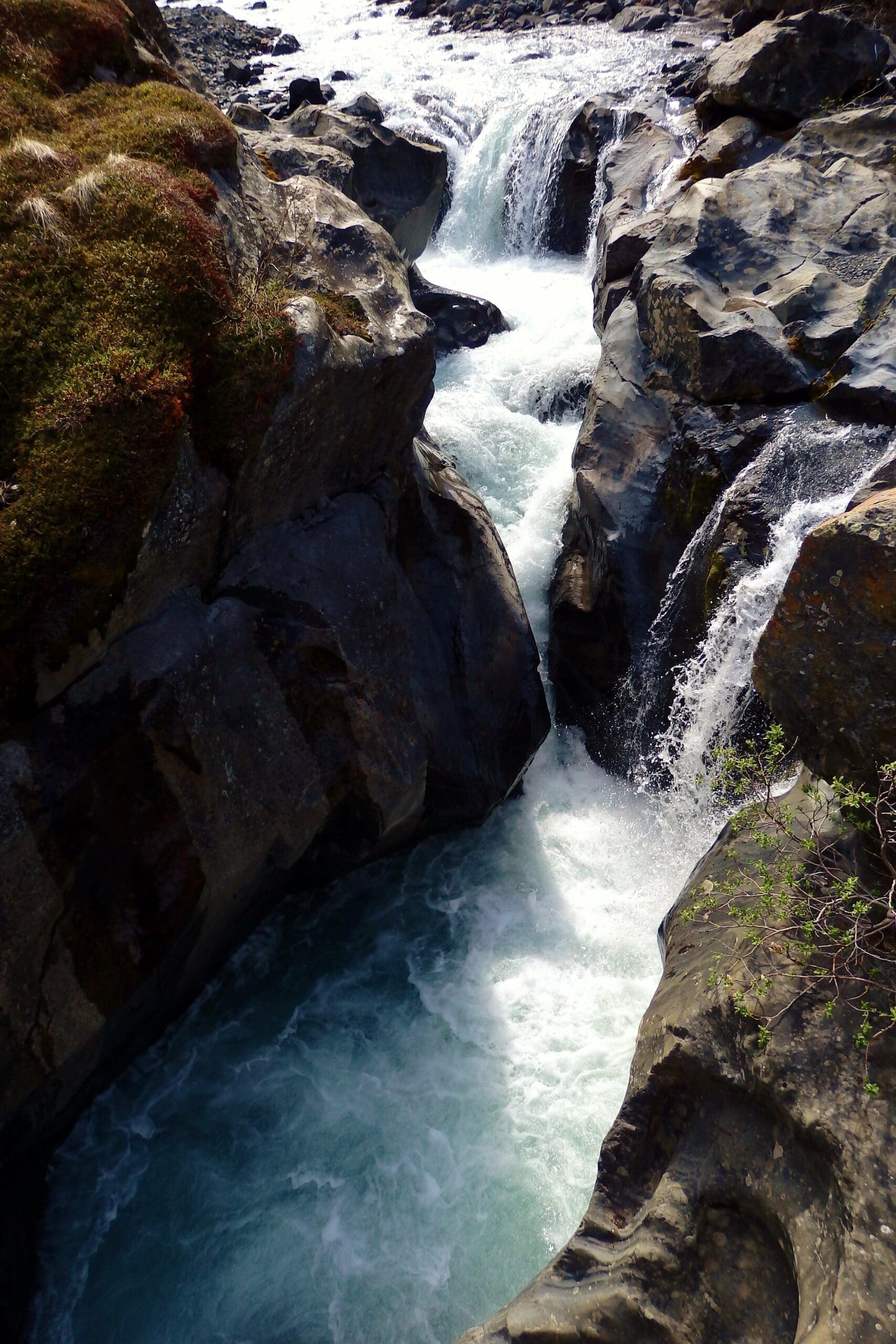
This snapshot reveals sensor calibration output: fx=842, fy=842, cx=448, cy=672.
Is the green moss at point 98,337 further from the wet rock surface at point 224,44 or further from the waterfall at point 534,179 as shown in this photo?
the wet rock surface at point 224,44

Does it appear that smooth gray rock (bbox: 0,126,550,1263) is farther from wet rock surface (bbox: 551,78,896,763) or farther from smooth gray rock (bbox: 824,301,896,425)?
smooth gray rock (bbox: 824,301,896,425)

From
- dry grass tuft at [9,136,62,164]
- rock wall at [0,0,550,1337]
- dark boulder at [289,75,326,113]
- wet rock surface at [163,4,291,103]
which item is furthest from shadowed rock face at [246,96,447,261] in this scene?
wet rock surface at [163,4,291,103]

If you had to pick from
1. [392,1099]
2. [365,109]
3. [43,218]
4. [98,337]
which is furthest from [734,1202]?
[365,109]

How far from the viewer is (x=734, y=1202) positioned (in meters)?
6.53

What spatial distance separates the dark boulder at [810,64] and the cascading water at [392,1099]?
13.1 metres

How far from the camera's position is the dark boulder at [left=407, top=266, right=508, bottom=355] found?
23.5m

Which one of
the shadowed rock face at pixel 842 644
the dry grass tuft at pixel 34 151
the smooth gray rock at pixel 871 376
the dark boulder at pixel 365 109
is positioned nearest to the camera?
the shadowed rock face at pixel 842 644

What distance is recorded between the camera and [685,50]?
117ft

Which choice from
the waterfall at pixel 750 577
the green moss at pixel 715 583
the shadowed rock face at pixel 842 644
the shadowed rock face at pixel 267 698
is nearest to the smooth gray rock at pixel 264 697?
the shadowed rock face at pixel 267 698

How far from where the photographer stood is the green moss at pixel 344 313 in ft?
37.5

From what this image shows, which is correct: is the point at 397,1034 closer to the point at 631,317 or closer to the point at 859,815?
the point at 859,815

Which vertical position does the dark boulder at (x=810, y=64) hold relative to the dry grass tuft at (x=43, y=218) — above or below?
above

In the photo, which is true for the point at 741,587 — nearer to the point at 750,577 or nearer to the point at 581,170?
the point at 750,577

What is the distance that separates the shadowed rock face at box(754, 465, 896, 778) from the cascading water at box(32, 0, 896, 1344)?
15.8 ft
